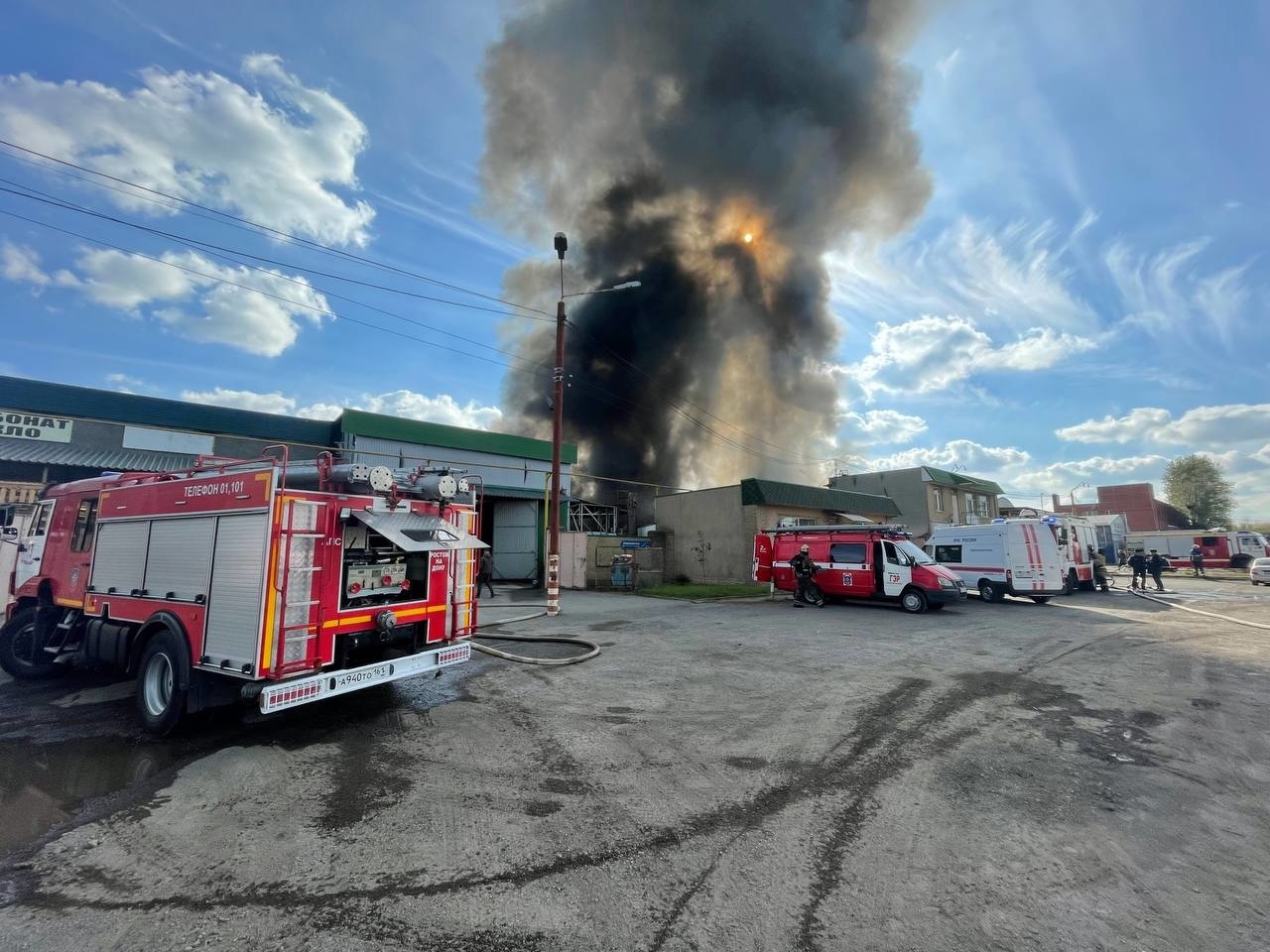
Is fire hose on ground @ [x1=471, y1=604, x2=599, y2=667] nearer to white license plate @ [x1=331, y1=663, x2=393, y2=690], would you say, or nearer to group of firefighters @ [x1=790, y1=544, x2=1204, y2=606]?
white license plate @ [x1=331, y1=663, x2=393, y2=690]

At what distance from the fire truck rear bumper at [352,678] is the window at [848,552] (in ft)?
43.2

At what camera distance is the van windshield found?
52.6 ft

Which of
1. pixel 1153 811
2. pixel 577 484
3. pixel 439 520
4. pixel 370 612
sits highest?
pixel 577 484

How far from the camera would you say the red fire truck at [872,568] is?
15.6 meters

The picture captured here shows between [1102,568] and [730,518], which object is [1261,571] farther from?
[730,518]

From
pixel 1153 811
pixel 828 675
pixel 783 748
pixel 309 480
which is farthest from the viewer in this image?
pixel 828 675

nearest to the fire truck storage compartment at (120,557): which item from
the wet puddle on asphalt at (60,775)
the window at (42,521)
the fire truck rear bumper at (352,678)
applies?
the wet puddle on asphalt at (60,775)

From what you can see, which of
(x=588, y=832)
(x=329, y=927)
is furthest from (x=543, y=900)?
(x=329, y=927)

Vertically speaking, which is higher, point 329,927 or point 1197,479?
point 1197,479

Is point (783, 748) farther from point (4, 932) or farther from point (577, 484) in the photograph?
point (577, 484)

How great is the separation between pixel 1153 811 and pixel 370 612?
657 centimetres

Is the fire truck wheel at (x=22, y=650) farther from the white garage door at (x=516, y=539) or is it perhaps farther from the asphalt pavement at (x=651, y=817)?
the white garage door at (x=516, y=539)

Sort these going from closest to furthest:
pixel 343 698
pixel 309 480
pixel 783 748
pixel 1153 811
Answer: pixel 1153 811 < pixel 783 748 < pixel 309 480 < pixel 343 698

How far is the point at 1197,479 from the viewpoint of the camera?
6819 centimetres
